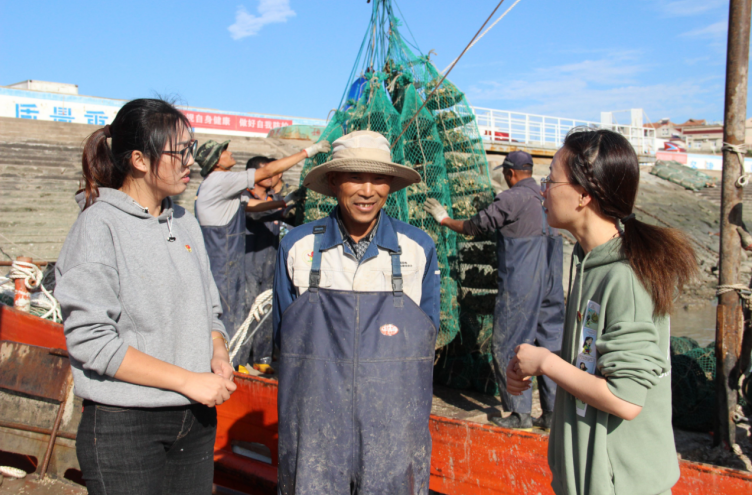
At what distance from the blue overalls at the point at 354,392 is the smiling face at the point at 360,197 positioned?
0.20 metres

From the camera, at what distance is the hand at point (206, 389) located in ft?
4.89

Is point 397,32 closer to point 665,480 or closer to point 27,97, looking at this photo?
point 665,480

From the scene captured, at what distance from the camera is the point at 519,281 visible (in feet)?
12.2

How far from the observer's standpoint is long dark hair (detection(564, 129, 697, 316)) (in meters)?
1.28

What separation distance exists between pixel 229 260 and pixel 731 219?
3.68 metres

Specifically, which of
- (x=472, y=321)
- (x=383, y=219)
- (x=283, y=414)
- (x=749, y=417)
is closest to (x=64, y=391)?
(x=283, y=414)

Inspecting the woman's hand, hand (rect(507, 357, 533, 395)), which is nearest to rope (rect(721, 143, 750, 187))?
hand (rect(507, 357, 533, 395))

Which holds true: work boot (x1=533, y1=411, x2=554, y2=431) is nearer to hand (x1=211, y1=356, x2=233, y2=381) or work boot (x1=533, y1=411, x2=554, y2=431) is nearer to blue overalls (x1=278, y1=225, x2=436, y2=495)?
blue overalls (x1=278, y1=225, x2=436, y2=495)

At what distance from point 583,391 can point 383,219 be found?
0.86 meters

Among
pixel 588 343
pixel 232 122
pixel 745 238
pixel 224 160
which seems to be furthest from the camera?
pixel 232 122

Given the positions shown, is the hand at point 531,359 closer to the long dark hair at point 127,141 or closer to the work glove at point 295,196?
Answer: the long dark hair at point 127,141

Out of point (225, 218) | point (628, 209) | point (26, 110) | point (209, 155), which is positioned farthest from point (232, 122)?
point (628, 209)

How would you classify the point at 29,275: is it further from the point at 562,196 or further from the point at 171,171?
the point at 562,196

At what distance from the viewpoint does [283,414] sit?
176 centimetres
